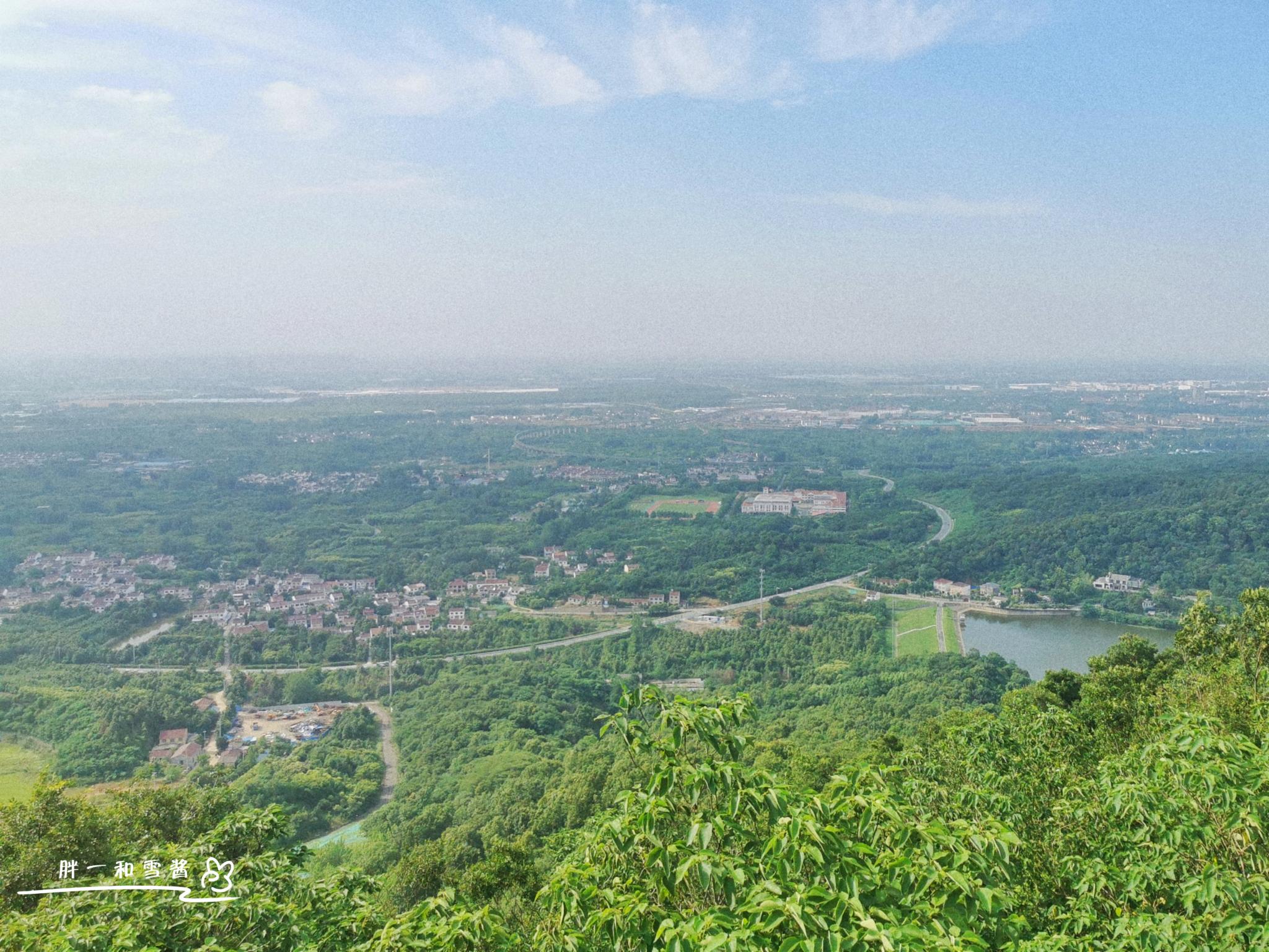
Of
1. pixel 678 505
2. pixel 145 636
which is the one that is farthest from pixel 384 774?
pixel 678 505

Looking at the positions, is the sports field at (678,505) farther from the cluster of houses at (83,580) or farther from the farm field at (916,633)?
the cluster of houses at (83,580)

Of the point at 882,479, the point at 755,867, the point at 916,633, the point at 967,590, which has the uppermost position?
the point at 755,867

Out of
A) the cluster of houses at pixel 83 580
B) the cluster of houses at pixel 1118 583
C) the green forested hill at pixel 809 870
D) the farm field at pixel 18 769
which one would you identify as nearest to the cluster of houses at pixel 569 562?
the cluster of houses at pixel 83 580

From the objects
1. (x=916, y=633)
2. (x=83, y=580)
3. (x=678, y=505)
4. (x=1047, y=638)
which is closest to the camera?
(x=916, y=633)

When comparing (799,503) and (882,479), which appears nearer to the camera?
(799,503)

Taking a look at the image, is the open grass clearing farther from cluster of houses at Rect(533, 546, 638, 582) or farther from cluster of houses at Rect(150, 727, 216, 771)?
cluster of houses at Rect(150, 727, 216, 771)

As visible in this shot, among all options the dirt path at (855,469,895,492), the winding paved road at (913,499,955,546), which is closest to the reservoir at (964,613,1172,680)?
the winding paved road at (913,499,955,546)

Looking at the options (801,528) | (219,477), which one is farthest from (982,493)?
(219,477)

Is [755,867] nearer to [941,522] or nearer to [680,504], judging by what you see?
[941,522]
